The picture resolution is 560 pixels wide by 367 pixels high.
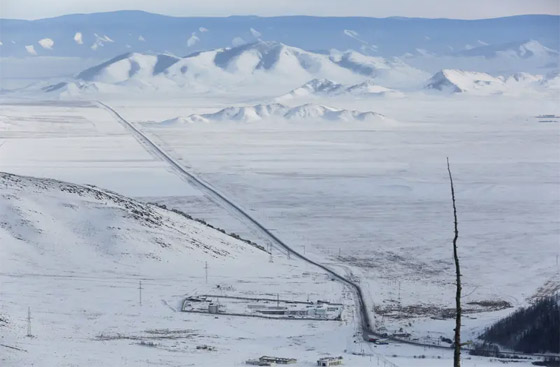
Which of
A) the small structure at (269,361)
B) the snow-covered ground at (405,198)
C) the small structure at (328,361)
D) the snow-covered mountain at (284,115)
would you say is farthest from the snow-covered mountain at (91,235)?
the snow-covered mountain at (284,115)

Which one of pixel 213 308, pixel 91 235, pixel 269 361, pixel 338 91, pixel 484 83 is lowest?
pixel 269 361

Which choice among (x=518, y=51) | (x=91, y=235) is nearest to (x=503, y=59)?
(x=518, y=51)

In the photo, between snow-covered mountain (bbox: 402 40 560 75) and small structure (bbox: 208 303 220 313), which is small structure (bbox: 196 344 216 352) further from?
snow-covered mountain (bbox: 402 40 560 75)

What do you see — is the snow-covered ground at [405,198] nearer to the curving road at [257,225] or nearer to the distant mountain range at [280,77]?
the curving road at [257,225]

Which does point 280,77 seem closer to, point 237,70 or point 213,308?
point 237,70

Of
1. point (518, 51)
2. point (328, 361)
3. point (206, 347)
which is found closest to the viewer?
point (328, 361)

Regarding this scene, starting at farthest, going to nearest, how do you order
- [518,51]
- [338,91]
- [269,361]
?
1. [518,51]
2. [338,91]
3. [269,361]

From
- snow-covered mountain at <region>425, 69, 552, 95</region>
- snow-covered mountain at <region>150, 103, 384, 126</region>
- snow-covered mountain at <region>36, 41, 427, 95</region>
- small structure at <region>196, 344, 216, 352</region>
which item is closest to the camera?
small structure at <region>196, 344, 216, 352</region>

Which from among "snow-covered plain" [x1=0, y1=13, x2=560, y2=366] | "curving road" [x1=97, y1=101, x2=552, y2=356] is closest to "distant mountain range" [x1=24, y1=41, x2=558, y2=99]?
"snow-covered plain" [x1=0, y1=13, x2=560, y2=366]
